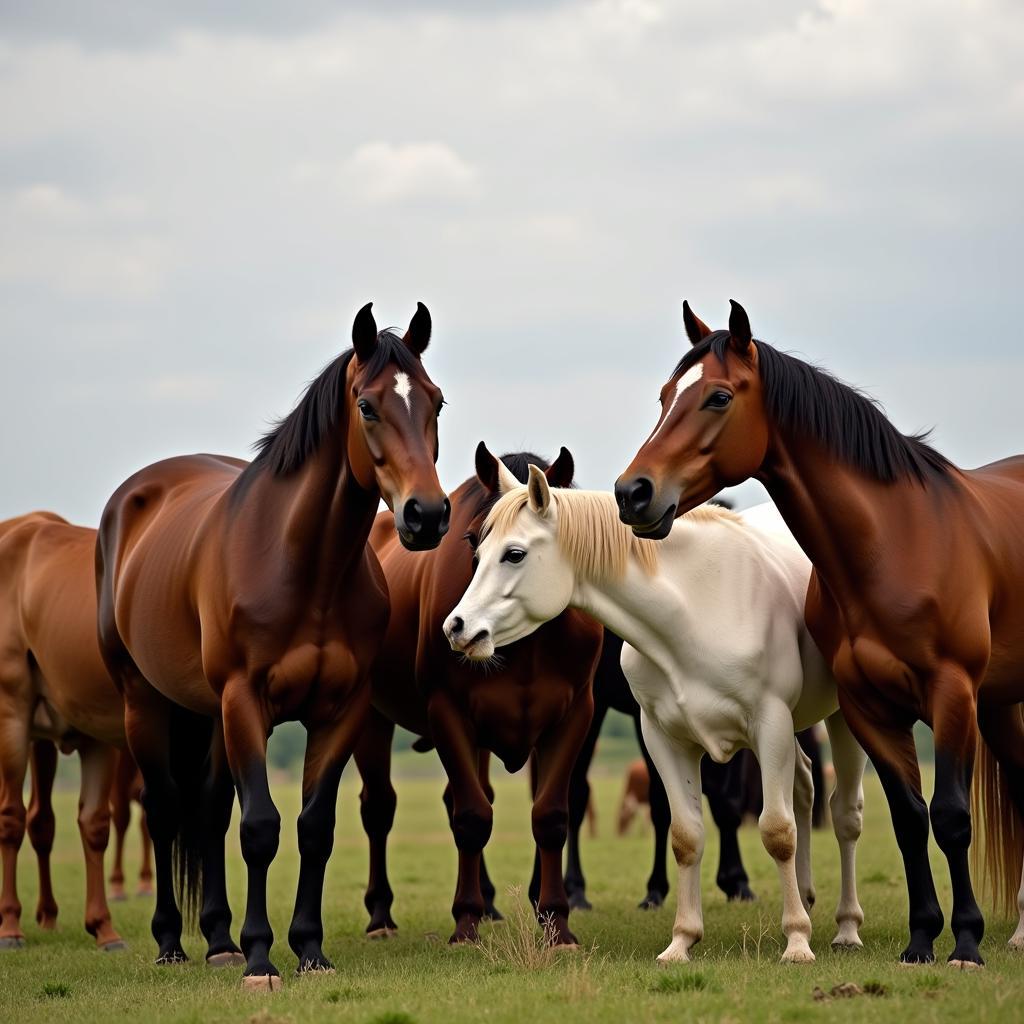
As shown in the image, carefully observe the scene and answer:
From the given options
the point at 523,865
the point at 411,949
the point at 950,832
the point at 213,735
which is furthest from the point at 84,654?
the point at 523,865

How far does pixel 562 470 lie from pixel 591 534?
1.13 metres

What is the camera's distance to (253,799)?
741cm

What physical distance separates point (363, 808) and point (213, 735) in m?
1.75

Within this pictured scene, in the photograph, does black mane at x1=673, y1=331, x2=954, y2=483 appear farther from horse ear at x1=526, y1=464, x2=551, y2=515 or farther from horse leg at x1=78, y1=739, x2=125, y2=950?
horse leg at x1=78, y1=739, x2=125, y2=950

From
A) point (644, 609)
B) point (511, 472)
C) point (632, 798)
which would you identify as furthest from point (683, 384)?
point (632, 798)

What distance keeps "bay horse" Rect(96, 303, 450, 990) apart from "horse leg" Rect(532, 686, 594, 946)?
1311 millimetres

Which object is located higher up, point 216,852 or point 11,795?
point 11,795

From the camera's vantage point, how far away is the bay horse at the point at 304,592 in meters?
7.32

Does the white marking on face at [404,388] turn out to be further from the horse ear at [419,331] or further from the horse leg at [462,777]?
the horse leg at [462,777]

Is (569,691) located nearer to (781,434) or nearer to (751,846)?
(781,434)

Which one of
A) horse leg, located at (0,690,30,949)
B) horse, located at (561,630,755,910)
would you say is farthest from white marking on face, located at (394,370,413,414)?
horse leg, located at (0,690,30,949)

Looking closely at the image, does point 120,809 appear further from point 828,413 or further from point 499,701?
point 828,413

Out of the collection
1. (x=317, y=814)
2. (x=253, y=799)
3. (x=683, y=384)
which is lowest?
(x=317, y=814)

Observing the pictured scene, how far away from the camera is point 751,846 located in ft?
64.1
